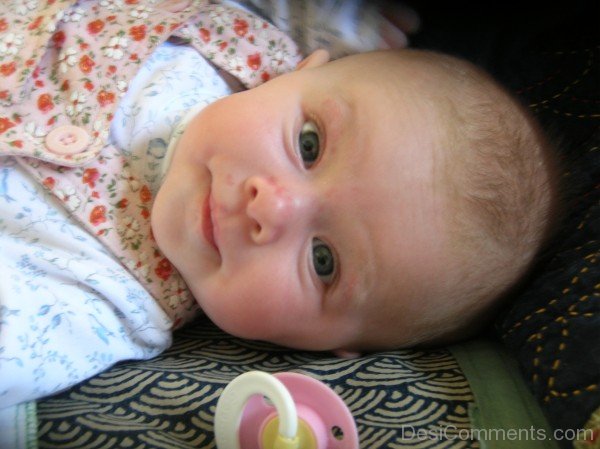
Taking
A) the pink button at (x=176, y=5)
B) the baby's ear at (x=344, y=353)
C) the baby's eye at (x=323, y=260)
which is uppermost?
the pink button at (x=176, y=5)

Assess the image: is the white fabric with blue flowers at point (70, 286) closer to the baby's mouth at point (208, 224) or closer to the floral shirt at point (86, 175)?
the floral shirt at point (86, 175)

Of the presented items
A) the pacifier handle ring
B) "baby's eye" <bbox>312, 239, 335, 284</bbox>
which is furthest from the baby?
the pacifier handle ring

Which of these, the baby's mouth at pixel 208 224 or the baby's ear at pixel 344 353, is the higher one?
the baby's mouth at pixel 208 224

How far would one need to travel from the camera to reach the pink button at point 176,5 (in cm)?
131

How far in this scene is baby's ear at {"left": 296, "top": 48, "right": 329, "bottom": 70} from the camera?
1.29 meters

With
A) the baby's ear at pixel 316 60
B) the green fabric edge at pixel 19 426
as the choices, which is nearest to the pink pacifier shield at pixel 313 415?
the green fabric edge at pixel 19 426

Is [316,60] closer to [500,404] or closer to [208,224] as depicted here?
[208,224]

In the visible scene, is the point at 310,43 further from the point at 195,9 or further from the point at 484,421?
the point at 484,421

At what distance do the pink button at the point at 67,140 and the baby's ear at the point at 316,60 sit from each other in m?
0.44

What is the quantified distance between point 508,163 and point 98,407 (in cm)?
74

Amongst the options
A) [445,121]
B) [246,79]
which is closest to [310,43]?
[246,79]

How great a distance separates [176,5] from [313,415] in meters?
0.87

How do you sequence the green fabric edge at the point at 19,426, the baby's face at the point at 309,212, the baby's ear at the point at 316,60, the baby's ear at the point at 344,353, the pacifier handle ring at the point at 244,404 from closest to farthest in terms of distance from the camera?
the pacifier handle ring at the point at 244,404 < the green fabric edge at the point at 19,426 < the baby's face at the point at 309,212 < the baby's ear at the point at 344,353 < the baby's ear at the point at 316,60

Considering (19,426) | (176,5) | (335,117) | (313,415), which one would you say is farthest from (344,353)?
(176,5)
